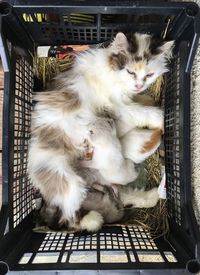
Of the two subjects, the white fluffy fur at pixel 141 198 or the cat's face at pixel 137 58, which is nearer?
the cat's face at pixel 137 58

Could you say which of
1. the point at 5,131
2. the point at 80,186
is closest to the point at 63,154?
the point at 80,186

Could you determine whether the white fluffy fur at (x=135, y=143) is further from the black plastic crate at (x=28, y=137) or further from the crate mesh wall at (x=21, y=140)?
the crate mesh wall at (x=21, y=140)

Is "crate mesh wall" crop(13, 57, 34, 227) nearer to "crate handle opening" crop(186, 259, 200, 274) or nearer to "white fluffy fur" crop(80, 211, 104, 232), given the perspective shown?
"white fluffy fur" crop(80, 211, 104, 232)

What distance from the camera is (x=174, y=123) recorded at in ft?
6.04

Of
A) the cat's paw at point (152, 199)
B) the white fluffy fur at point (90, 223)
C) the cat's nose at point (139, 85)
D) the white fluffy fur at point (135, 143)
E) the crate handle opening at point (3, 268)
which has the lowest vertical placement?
the crate handle opening at point (3, 268)

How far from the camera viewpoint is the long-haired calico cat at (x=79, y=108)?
1744mm

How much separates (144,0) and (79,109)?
0.64 m

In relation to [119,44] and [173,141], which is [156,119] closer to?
[173,141]

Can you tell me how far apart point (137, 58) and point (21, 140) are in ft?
2.56

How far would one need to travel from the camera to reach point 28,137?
1938mm

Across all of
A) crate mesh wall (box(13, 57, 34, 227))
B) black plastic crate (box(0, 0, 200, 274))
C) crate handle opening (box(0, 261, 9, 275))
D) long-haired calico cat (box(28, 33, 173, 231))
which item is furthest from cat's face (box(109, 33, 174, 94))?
crate handle opening (box(0, 261, 9, 275))

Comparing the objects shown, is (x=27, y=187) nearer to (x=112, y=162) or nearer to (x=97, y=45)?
(x=112, y=162)

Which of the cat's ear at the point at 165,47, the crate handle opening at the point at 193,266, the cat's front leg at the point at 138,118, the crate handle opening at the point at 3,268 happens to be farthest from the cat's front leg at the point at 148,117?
the crate handle opening at the point at 3,268

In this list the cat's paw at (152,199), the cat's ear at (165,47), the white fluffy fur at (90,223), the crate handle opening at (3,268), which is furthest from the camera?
the cat's paw at (152,199)
